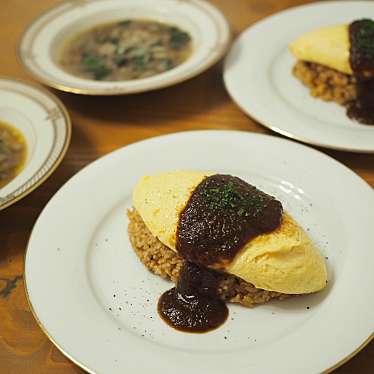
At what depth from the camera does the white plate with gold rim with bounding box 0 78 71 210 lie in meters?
2.04

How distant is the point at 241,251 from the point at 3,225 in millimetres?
1010

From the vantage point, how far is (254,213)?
5.54 feet

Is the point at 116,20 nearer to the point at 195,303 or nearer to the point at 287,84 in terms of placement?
the point at 287,84

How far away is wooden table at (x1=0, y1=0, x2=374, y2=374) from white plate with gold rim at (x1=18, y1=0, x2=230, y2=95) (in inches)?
6.2

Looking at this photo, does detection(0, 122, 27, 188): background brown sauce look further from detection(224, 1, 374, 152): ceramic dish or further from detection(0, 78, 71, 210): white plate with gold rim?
detection(224, 1, 374, 152): ceramic dish

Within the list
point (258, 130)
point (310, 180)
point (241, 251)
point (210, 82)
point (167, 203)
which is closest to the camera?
point (241, 251)

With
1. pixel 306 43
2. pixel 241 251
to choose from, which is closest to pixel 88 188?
pixel 241 251

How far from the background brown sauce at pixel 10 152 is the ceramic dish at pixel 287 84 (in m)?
0.97

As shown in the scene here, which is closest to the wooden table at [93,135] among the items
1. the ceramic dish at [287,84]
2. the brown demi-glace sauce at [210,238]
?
the ceramic dish at [287,84]

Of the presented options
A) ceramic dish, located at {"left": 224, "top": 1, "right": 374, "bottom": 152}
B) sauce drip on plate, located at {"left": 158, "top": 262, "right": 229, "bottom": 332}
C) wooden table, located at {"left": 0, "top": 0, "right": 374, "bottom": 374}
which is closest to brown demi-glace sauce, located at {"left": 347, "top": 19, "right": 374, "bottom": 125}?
ceramic dish, located at {"left": 224, "top": 1, "right": 374, "bottom": 152}

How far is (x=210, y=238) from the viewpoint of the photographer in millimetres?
1670

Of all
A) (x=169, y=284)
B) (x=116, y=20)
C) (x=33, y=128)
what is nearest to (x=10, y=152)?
(x=33, y=128)

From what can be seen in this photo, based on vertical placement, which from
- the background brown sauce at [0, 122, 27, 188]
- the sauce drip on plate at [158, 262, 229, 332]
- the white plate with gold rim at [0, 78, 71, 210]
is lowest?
the sauce drip on plate at [158, 262, 229, 332]

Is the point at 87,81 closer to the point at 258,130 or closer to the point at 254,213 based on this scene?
the point at 258,130
